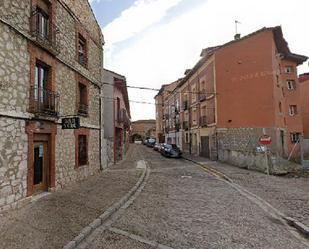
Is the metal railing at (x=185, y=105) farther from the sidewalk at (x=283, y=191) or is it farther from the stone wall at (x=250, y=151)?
the sidewalk at (x=283, y=191)

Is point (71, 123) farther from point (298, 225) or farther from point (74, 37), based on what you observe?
point (298, 225)

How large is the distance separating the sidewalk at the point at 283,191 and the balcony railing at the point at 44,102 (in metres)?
7.68

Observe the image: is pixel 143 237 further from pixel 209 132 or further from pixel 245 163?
pixel 209 132

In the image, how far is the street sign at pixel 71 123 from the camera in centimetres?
857

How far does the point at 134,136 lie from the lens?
82438mm

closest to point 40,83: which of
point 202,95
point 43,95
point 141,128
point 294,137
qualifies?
point 43,95

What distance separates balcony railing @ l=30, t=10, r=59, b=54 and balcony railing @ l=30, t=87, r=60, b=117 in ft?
4.73

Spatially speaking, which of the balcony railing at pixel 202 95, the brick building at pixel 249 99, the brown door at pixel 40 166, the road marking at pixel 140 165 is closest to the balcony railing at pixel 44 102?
the brown door at pixel 40 166

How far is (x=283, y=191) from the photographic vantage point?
9.47 metres

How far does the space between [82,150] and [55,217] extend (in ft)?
20.1

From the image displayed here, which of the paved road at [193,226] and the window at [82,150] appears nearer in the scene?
the paved road at [193,226]

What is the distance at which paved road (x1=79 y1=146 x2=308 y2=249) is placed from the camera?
477 centimetres

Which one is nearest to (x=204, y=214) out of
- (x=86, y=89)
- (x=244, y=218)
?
(x=244, y=218)

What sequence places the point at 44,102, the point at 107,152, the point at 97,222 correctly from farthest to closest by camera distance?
the point at 107,152 → the point at 44,102 → the point at 97,222
